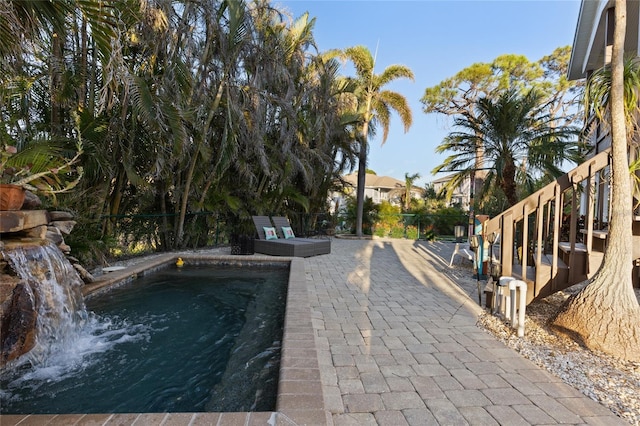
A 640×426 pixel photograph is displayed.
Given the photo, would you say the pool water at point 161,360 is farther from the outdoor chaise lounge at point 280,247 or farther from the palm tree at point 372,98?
the palm tree at point 372,98

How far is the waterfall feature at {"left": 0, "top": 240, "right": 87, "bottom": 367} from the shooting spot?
269 cm

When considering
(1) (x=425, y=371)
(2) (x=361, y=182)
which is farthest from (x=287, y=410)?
(2) (x=361, y=182)

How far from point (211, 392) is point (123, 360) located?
1022 mm

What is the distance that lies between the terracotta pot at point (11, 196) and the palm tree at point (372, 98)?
41.1 feet

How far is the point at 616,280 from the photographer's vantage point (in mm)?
3160

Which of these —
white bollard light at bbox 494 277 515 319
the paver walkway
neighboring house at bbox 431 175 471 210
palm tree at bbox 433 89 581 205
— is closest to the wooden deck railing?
white bollard light at bbox 494 277 515 319

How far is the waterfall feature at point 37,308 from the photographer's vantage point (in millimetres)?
2686

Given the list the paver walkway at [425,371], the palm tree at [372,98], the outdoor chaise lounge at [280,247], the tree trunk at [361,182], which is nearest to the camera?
the paver walkway at [425,371]

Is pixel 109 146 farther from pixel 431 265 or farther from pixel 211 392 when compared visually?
pixel 431 265

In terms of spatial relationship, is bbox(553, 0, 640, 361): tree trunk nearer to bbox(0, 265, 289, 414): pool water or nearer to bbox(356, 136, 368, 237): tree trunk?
bbox(0, 265, 289, 414): pool water

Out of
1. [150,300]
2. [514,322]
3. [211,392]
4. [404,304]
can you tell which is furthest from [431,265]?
[211,392]

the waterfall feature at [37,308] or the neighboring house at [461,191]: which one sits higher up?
the neighboring house at [461,191]

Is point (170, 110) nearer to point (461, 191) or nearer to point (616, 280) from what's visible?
point (616, 280)

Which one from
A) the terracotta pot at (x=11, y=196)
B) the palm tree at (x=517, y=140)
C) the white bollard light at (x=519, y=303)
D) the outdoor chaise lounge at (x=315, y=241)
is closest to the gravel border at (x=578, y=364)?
the white bollard light at (x=519, y=303)
